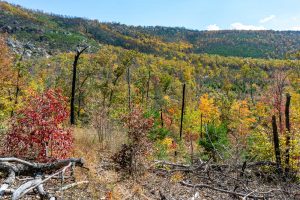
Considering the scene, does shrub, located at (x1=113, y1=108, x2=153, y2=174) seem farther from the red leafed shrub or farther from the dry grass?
the red leafed shrub

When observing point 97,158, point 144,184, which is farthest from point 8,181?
point 97,158

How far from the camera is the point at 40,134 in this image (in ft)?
29.5

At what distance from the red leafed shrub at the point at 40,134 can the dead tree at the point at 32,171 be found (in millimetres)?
766

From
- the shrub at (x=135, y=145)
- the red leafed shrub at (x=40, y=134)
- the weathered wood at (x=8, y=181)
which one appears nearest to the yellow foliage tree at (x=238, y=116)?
the shrub at (x=135, y=145)

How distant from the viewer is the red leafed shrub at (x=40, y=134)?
8.93 m

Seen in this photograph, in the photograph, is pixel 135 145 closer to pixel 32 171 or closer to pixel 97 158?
pixel 97 158

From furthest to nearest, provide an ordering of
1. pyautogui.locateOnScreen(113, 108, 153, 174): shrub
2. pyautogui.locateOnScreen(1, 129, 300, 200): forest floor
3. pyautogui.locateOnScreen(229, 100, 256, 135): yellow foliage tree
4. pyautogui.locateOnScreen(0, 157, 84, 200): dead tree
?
pyautogui.locateOnScreen(229, 100, 256, 135): yellow foliage tree < pyautogui.locateOnScreen(113, 108, 153, 174): shrub < pyautogui.locateOnScreen(1, 129, 300, 200): forest floor < pyautogui.locateOnScreen(0, 157, 84, 200): dead tree

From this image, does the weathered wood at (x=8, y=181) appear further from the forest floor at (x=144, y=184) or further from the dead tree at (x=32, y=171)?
the forest floor at (x=144, y=184)

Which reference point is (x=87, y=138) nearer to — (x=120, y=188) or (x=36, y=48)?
(x=120, y=188)

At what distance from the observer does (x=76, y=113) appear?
124ft

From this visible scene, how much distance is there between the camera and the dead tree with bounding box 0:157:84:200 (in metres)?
6.54

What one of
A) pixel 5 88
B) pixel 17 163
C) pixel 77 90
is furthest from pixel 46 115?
pixel 77 90

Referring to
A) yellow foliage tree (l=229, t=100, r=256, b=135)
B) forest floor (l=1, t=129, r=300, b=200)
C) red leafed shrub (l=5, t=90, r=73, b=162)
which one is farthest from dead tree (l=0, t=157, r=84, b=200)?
yellow foliage tree (l=229, t=100, r=256, b=135)

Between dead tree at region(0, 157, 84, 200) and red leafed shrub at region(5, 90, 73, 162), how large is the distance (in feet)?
2.51
